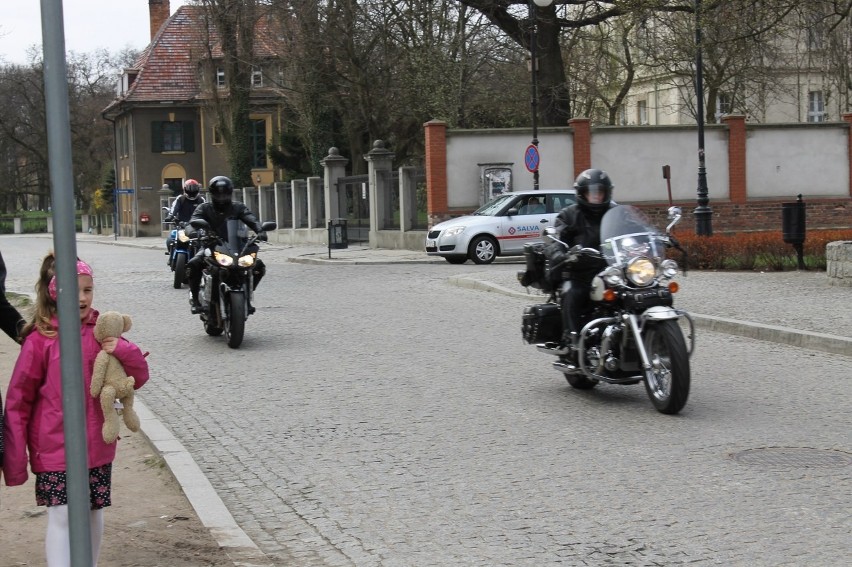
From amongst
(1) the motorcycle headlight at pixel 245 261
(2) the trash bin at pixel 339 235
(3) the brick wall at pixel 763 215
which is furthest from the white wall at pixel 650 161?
(1) the motorcycle headlight at pixel 245 261

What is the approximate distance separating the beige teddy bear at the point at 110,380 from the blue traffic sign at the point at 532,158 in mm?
27307

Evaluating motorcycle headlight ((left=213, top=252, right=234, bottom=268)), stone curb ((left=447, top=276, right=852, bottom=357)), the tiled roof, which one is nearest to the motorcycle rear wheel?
motorcycle headlight ((left=213, top=252, right=234, bottom=268))

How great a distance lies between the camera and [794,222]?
66.9 ft

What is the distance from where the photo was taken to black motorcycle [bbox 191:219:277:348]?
511 inches

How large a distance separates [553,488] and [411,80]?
35.7 m

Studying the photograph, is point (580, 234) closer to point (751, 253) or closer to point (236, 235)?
point (236, 235)

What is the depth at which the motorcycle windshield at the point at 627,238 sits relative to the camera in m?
8.89

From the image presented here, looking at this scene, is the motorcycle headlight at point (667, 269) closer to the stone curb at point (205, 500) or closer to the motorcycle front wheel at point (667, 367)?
the motorcycle front wheel at point (667, 367)

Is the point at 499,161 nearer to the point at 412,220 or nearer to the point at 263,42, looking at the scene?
the point at 412,220

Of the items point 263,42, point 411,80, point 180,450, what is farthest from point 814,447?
point 263,42

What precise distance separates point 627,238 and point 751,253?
13378 mm

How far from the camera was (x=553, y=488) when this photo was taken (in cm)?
665

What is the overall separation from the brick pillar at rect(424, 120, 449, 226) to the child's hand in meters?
28.5

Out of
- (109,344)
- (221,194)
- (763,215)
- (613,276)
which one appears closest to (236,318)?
(221,194)
